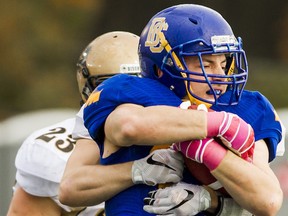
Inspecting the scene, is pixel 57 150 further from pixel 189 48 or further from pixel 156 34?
pixel 189 48

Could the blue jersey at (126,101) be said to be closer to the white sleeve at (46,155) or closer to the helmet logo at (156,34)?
the helmet logo at (156,34)

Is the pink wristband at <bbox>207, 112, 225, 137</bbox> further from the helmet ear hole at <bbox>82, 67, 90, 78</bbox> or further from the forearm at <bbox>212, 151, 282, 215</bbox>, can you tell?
the helmet ear hole at <bbox>82, 67, 90, 78</bbox>

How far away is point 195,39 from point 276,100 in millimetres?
10844

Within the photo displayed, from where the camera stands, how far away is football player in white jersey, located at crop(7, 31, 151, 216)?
5605 millimetres

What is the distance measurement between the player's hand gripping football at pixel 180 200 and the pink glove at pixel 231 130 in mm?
212

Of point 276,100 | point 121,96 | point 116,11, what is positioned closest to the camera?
point 121,96

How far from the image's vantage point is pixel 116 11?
20.0m

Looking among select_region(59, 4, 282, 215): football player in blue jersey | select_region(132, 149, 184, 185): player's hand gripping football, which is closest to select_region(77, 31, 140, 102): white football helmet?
select_region(59, 4, 282, 215): football player in blue jersey

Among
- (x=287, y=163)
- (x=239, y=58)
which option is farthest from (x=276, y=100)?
(x=239, y=58)

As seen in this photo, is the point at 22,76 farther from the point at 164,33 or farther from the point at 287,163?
the point at 164,33

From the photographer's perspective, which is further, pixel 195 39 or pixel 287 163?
pixel 287 163

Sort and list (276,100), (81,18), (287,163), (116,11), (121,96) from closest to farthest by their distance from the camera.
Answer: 1. (121,96)
2. (287,163)
3. (276,100)
4. (81,18)
5. (116,11)

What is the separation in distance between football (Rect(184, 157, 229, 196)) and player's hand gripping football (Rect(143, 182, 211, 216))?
29 millimetres

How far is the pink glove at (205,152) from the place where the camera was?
418 cm
